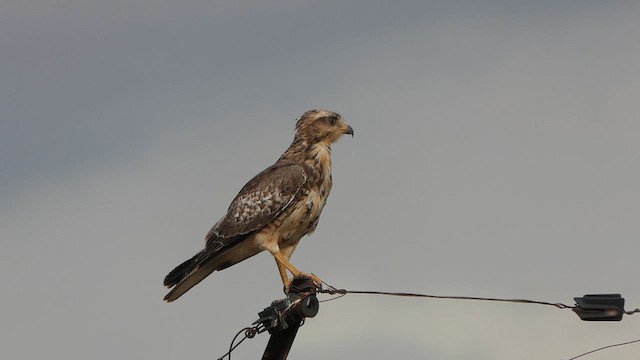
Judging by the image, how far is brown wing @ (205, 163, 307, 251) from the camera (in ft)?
49.5

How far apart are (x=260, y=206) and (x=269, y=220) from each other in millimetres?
213

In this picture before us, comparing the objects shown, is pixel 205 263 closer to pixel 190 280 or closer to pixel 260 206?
pixel 190 280

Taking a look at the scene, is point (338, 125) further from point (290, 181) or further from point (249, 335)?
point (249, 335)

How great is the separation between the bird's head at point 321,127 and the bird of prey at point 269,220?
0.83ft

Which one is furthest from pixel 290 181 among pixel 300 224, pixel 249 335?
pixel 249 335

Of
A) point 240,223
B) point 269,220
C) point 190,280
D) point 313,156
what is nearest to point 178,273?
point 190,280

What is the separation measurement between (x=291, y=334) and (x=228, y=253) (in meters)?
4.07

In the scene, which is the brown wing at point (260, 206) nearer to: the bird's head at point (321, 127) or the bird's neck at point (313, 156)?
the bird's neck at point (313, 156)

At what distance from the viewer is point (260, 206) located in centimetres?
1517

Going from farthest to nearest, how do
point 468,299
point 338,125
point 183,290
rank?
1. point 338,125
2. point 183,290
3. point 468,299

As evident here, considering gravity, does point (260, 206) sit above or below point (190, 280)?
above

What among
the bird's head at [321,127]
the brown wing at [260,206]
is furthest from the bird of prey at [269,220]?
the bird's head at [321,127]

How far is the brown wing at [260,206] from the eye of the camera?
594 inches

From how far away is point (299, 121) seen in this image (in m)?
16.2
